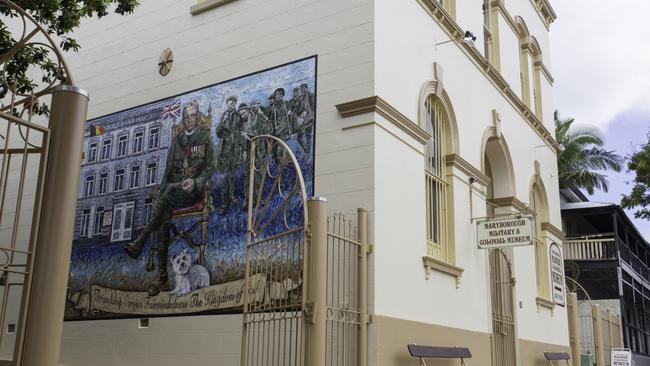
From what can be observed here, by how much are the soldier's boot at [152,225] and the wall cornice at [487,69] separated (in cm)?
557

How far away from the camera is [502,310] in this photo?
574 inches

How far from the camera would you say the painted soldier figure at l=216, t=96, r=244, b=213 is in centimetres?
1159

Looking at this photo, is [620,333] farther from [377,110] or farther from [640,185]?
[377,110]

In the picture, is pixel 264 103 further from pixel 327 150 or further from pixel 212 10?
pixel 212 10

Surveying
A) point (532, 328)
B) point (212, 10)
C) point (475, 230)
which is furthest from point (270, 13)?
point (532, 328)

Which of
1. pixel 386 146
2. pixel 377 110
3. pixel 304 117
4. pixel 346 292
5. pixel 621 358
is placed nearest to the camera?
pixel 346 292

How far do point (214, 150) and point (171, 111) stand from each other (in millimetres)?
1443

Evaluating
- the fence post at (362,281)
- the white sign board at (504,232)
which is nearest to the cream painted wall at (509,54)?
the white sign board at (504,232)

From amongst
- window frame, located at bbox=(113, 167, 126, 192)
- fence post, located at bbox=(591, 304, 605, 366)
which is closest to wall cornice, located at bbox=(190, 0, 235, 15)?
window frame, located at bbox=(113, 167, 126, 192)

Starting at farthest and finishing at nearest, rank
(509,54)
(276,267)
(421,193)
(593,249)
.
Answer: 1. (593,249)
2. (509,54)
3. (421,193)
4. (276,267)

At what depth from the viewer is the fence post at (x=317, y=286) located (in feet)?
27.5

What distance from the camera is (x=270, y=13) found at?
12.1 meters

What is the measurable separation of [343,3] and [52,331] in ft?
24.8

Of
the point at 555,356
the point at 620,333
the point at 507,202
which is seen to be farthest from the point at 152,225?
the point at 620,333
